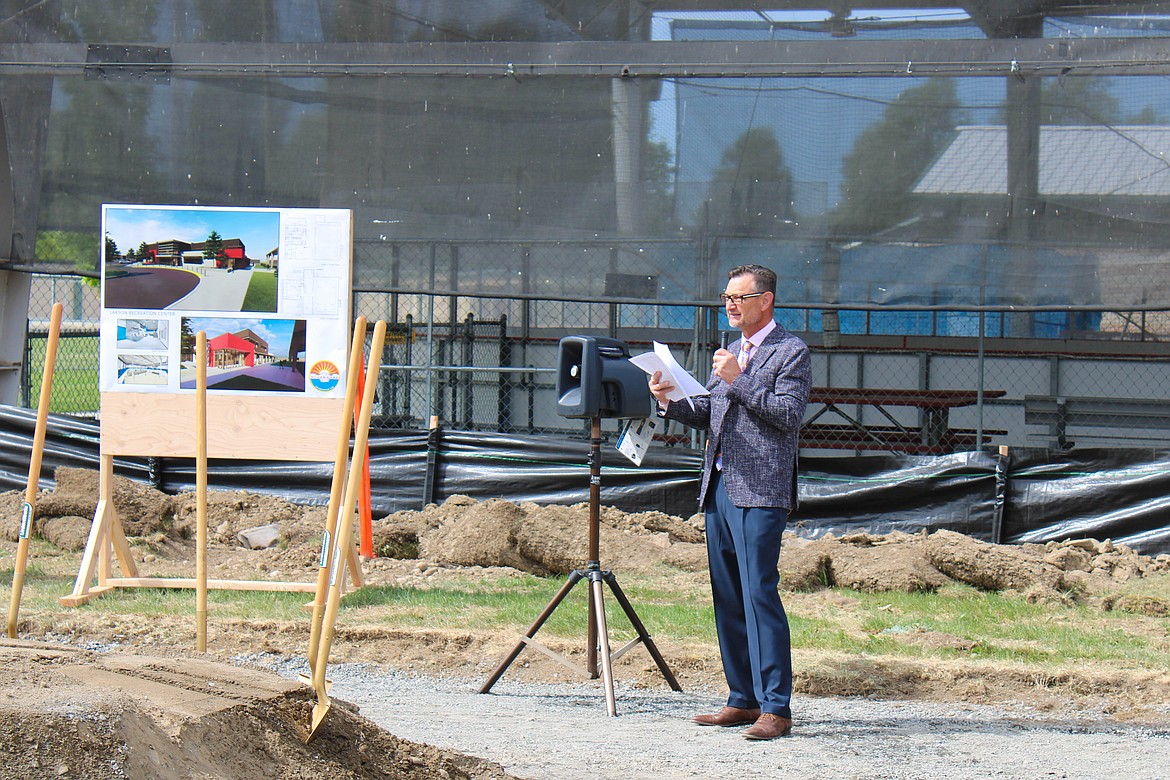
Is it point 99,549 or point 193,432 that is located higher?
point 193,432

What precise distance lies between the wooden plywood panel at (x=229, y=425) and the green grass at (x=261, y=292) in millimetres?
555

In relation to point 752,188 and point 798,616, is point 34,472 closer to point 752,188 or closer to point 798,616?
point 798,616

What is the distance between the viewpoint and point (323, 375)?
7.09 m

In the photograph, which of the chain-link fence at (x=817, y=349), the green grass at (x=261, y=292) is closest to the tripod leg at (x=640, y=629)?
the green grass at (x=261, y=292)

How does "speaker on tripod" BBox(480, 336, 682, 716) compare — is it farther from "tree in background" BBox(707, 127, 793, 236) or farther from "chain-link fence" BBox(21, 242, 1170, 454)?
"tree in background" BBox(707, 127, 793, 236)

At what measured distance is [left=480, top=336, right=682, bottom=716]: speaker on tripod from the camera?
5.10 metres

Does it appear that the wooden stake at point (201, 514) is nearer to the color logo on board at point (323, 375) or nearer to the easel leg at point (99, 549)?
the color logo on board at point (323, 375)

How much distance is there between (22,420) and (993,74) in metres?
8.94

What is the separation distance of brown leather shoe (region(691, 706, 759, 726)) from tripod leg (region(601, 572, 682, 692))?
17.2 inches

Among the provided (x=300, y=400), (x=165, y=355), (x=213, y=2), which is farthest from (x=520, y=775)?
(x=213, y=2)

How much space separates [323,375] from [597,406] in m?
2.58

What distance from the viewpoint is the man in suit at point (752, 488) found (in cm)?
466

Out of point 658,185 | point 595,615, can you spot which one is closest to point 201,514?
point 595,615

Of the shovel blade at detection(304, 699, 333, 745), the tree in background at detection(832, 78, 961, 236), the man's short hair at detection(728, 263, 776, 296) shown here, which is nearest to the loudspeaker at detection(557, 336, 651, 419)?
the man's short hair at detection(728, 263, 776, 296)
